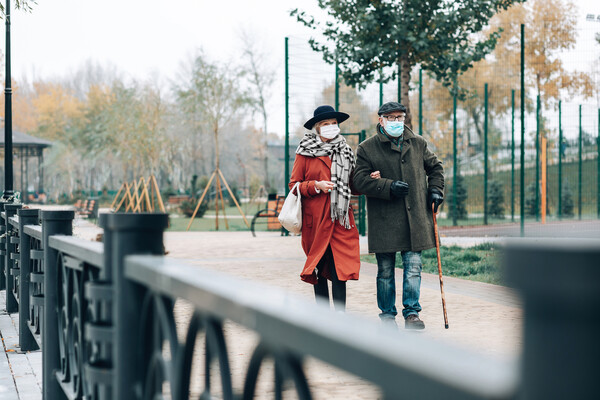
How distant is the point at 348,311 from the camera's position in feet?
25.9

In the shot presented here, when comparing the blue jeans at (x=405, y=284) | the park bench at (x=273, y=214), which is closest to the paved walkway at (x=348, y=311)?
the blue jeans at (x=405, y=284)

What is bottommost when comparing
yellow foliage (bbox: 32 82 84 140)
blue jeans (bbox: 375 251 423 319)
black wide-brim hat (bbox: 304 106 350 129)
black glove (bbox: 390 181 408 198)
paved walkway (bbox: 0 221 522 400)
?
paved walkway (bbox: 0 221 522 400)

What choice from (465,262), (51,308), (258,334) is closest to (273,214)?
(465,262)

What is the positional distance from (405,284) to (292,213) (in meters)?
1.10

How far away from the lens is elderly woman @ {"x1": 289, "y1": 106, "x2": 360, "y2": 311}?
662 centimetres

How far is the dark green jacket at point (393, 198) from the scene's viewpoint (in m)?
6.63

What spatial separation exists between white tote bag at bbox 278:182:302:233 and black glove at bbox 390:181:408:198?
789 millimetres

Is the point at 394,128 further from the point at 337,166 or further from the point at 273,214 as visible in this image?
the point at 273,214

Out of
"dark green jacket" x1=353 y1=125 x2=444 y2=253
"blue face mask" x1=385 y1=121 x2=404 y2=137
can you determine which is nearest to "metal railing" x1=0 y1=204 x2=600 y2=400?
"dark green jacket" x1=353 y1=125 x2=444 y2=253

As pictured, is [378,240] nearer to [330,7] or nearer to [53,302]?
[53,302]

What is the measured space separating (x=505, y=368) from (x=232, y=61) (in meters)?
42.3

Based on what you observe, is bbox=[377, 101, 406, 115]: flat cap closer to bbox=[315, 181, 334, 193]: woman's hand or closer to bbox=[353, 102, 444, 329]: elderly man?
bbox=[353, 102, 444, 329]: elderly man

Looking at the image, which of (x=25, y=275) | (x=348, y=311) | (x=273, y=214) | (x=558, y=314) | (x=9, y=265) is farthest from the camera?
(x=273, y=214)

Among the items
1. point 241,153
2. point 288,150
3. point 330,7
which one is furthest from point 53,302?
point 241,153
